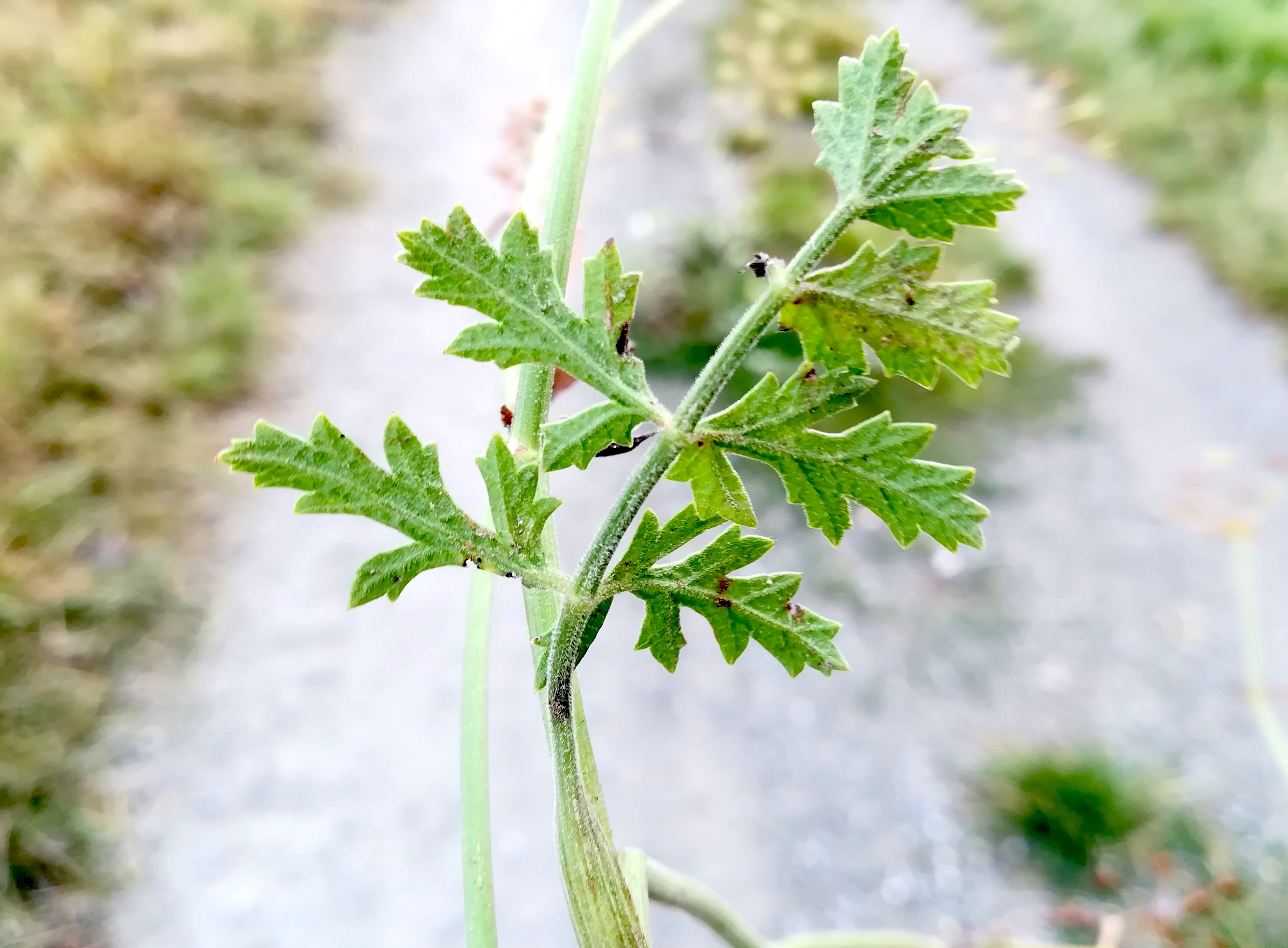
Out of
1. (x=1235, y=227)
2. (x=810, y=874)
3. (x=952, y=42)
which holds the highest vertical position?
(x=952, y=42)

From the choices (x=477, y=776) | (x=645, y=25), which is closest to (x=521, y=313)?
(x=477, y=776)

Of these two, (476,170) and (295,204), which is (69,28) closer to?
(295,204)

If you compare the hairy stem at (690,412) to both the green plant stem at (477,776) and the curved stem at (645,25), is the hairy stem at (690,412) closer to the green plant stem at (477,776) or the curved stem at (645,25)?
the green plant stem at (477,776)

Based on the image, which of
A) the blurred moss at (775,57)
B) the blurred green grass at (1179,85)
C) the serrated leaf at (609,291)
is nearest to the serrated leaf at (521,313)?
the serrated leaf at (609,291)

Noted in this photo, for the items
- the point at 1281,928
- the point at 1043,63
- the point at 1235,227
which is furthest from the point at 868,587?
the point at 1043,63

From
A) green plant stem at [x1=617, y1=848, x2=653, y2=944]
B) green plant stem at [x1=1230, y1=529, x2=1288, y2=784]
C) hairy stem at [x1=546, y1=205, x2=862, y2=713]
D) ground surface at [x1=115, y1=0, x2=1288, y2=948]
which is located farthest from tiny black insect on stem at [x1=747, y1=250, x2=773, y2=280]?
green plant stem at [x1=1230, y1=529, x2=1288, y2=784]

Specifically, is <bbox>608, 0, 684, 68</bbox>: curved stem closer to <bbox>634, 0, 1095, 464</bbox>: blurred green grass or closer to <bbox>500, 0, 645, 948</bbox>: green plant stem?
<bbox>500, 0, 645, 948</bbox>: green plant stem

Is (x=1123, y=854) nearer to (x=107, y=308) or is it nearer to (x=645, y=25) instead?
(x=645, y=25)
